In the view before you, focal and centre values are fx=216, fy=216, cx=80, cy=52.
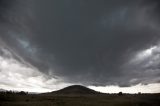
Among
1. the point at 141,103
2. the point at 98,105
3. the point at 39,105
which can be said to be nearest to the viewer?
the point at 39,105

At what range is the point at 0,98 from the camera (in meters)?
68.4

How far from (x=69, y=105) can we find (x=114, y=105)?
47.3 feet

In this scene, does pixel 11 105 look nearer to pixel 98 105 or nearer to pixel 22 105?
pixel 22 105

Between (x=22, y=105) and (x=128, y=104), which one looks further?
(x=128, y=104)

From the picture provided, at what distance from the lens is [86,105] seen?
210ft

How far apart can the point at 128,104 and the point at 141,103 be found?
4.46 meters

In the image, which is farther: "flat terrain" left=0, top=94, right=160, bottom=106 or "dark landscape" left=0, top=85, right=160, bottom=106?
"dark landscape" left=0, top=85, right=160, bottom=106

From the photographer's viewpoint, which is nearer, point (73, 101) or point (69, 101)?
point (73, 101)

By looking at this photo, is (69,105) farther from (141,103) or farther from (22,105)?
(141,103)

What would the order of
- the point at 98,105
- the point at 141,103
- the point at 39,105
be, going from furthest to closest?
the point at 141,103 < the point at 98,105 < the point at 39,105

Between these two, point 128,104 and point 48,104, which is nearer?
point 48,104

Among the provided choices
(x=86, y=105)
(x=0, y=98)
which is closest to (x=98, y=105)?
(x=86, y=105)

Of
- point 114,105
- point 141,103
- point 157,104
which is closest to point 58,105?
point 114,105

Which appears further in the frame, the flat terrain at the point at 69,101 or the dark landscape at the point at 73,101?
the dark landscape at the point at 73,101
